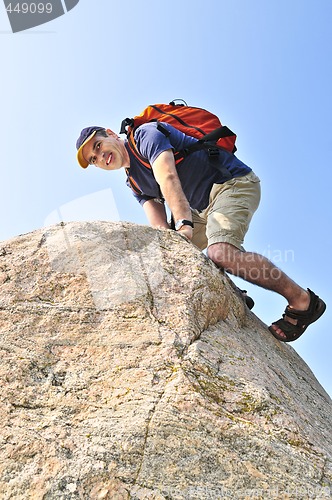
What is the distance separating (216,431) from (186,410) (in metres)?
0.28

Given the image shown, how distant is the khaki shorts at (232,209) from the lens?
615 cm

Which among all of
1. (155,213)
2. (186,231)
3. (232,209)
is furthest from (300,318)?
(155,213)

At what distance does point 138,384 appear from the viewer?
420cm

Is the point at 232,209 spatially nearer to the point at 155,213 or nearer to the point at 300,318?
the point at 155,213

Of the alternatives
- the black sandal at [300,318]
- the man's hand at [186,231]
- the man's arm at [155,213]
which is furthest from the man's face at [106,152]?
the black sandal at [300,318]

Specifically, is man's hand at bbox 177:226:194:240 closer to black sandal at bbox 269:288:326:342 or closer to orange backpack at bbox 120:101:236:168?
orange backpack at bbox 120:101:236:168

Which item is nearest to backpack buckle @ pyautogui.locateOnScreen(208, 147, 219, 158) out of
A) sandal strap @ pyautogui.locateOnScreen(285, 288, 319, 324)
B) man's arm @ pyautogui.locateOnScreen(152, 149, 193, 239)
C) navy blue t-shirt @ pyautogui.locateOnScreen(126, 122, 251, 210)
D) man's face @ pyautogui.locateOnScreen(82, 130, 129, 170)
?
navy blue t-shirt @ pyautogui.locateOnScreen(126, 122, 251, 210)

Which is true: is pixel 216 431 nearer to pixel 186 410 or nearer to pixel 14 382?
pixel 186 410

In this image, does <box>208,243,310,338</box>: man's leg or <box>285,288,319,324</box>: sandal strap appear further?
<box>285,288,319,324</box>: sandal strap

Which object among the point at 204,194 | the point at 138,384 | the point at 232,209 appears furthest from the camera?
the point at 204,194

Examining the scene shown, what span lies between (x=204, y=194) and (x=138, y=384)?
11.0 feet

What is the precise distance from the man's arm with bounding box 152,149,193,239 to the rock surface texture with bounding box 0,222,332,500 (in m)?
0.37

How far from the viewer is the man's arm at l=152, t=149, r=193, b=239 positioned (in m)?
6.08

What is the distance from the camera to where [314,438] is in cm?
423
